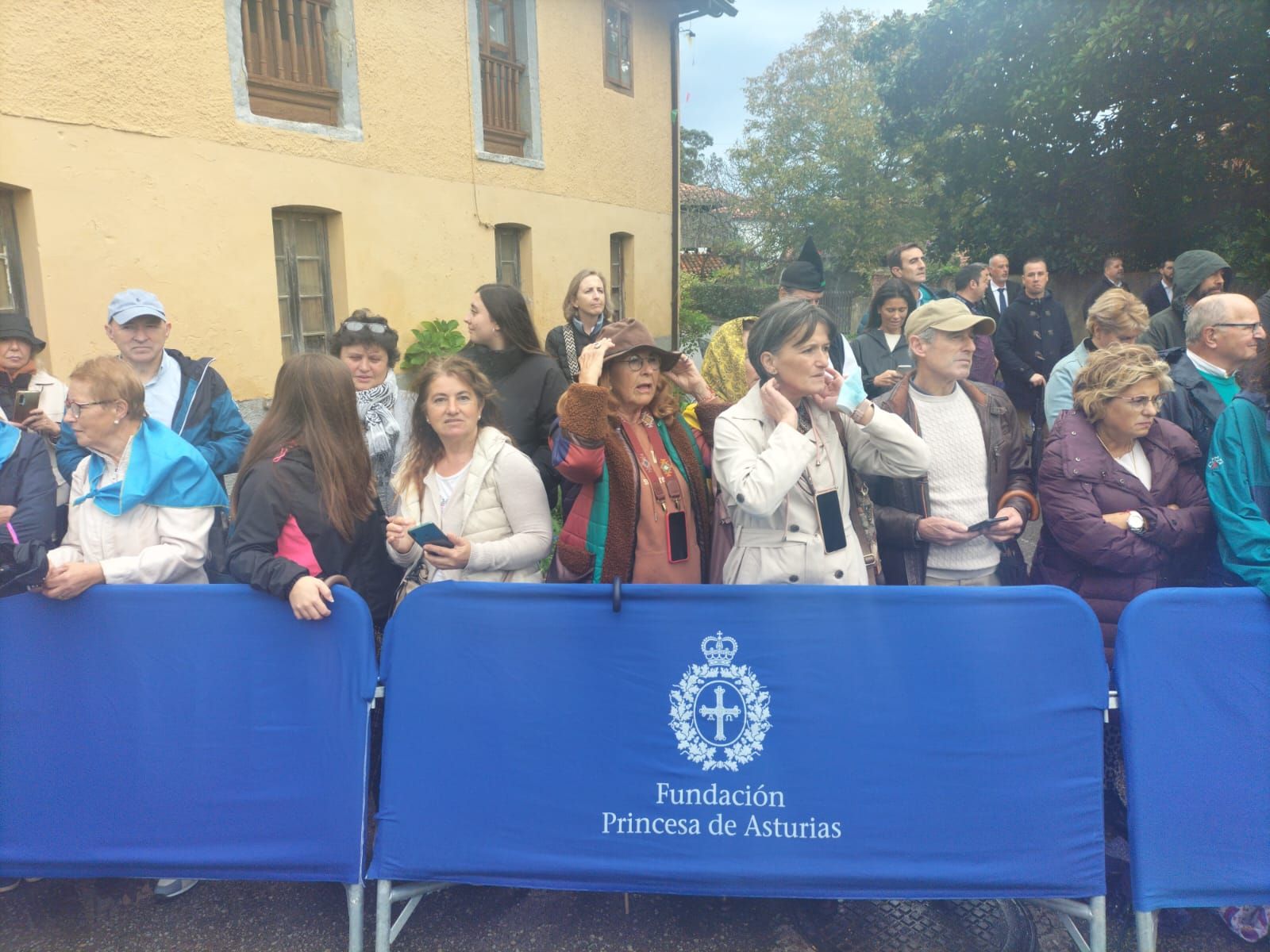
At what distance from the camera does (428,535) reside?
3.05 metres

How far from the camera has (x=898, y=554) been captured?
3557 mm

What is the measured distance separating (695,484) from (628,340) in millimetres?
567

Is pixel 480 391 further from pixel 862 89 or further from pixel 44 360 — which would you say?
pixel 862 89

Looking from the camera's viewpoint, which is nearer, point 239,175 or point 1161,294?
point 239,175

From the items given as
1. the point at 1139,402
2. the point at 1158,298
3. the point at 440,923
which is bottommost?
the point at 440,923

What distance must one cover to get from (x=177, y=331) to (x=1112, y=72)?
12.1 meters

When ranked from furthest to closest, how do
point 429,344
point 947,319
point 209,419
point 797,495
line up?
point 429,344 < point 209,419 < point 947,319 < point 797,495

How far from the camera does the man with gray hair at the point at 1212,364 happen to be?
385 centimetres

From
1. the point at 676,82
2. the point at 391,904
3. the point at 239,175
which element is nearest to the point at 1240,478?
the point at 391,904

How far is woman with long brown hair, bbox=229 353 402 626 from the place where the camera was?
3125mm

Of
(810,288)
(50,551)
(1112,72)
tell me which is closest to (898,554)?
(810,288)

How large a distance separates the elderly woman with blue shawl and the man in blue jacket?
809 millimetres

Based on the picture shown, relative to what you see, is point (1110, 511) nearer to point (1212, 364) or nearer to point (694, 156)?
point (1212, 364)

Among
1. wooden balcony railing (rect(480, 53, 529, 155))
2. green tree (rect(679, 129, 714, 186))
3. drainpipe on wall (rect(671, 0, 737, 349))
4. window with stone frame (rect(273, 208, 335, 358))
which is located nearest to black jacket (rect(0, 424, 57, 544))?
window with stone frame (rect(273, 208, 335, 358))
